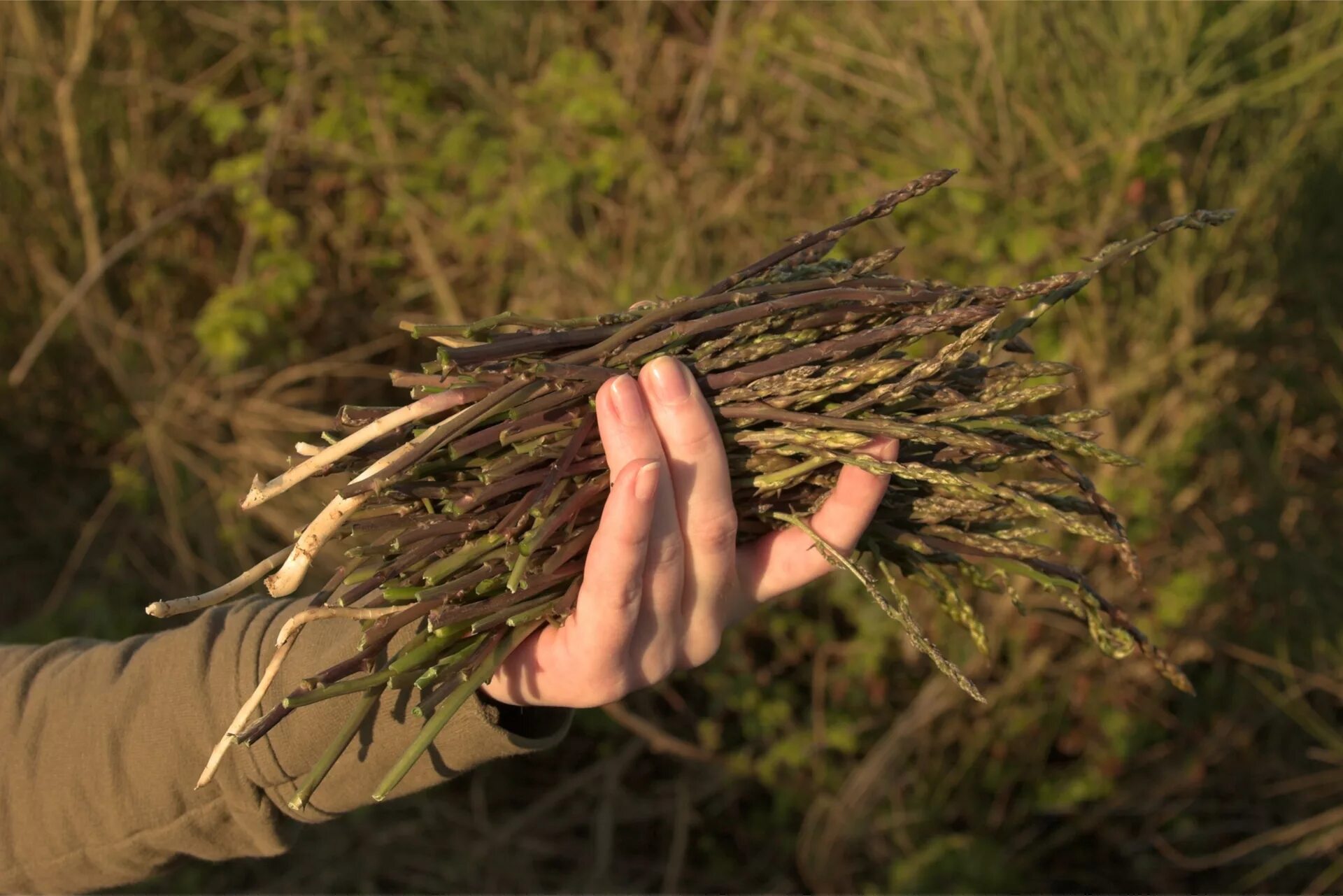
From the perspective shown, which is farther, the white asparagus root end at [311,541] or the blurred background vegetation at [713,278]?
the blurred background vegetation at [713,278]

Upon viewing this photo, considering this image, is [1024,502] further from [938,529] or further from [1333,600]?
[1333,600]

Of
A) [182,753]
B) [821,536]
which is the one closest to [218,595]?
[182,753]

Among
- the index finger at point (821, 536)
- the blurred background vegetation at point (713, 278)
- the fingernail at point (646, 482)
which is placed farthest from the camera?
the blurred background vegetation at point (713, 278)

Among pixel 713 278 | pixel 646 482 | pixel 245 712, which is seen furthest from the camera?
pixel 713 278

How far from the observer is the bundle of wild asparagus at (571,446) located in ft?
3.86

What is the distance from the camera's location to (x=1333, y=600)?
303 cm

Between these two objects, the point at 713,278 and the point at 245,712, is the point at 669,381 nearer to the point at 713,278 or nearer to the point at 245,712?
the point at 245,712

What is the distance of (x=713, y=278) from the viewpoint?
355cm

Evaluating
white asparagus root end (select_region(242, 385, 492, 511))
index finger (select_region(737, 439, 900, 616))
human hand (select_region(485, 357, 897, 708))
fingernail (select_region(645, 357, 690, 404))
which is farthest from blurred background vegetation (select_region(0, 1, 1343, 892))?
white asparagus root end (select_region(242, 385, 492, 511))

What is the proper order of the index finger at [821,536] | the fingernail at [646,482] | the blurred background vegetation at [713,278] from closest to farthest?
1. the fingernail at [646,482]
2. the index finger at [821,536]
3. the blurred background vegetation at [713,278]

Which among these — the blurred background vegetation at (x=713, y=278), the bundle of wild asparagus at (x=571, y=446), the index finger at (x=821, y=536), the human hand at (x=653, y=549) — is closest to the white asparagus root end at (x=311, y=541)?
the bundle of wild asparagus at (x=571, y=446)

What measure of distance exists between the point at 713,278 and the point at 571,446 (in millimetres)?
2435

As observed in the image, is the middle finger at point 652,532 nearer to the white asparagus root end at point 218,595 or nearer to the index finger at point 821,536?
the index finger at point 821,536

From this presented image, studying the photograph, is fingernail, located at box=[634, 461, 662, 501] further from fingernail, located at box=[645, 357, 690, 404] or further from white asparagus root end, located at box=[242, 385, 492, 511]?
white asparagus root end, located at box=[242, 385, 492, 511]
